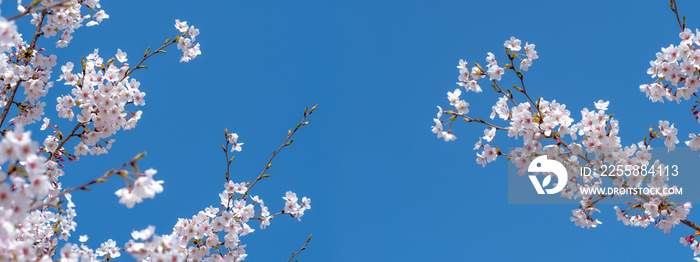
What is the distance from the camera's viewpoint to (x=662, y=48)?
513 cm

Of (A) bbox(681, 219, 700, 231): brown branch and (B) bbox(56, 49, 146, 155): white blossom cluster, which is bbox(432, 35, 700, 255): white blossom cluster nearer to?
(A) bbox(681, 219, 700, 231): brown branch

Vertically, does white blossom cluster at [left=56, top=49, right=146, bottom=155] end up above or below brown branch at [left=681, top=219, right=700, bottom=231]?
above

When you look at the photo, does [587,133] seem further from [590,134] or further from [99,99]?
[99,99]

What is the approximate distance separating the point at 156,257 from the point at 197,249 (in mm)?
2403

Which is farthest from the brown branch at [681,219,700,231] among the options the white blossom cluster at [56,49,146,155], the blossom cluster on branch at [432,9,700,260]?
the white blossom cluster at [56,49,146,155]

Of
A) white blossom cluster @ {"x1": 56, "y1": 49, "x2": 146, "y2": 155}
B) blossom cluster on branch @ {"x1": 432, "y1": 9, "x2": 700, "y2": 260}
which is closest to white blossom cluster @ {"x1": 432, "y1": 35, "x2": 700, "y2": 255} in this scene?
blossom cluster on branch @ {"x1": 432, "y1": 9, "x2": 700, "y2": 260}

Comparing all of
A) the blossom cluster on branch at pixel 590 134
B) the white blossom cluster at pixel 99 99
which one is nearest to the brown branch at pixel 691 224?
the blossom cluster on branch at pixel 590 134

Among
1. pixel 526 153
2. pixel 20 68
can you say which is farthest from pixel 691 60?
pixel 20 68

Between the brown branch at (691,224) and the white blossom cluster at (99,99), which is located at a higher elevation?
the white blossom cluster at (99,99)

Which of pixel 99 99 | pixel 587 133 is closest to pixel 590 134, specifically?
pixel 587 133

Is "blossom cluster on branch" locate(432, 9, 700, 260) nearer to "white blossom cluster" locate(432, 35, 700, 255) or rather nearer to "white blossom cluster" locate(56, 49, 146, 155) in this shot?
"white blossom cluster" locate(432, 35, 700, 255)

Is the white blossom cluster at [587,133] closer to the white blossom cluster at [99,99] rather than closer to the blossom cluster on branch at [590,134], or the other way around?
the blossom cluster on branch at [590,134]

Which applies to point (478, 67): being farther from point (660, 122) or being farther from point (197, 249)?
point (197, 249)

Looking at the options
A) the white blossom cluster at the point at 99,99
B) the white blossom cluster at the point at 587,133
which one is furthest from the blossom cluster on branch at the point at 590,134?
the white blossom cluster at the point at 99,99
